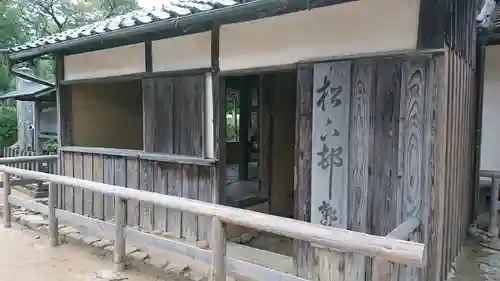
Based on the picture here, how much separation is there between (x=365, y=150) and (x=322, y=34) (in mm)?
1106

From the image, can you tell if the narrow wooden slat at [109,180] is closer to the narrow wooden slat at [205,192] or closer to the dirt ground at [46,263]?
the dirt ground at [46,263]

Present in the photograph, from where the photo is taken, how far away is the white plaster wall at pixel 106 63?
5.34 metres

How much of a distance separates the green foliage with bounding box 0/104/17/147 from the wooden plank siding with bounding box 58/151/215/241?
481 inches

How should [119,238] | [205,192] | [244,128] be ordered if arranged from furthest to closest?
1. [244,128]
2. [205,192]
3. [119,238]

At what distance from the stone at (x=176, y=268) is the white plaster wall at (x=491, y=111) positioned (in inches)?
192

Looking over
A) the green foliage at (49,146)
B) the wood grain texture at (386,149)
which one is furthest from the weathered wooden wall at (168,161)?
the green foliage at (49,146)

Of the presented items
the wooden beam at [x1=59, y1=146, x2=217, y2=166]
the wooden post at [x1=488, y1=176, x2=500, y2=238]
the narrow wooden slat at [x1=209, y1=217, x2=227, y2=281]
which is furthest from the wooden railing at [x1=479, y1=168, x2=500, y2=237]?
the narrow wooden slat at [x1=209, y1=217, x2=227, y2=281]

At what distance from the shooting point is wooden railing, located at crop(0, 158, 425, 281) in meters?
2.36

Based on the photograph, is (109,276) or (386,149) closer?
(386,149)

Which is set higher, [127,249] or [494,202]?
[494,202]

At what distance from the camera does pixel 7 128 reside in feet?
54.2

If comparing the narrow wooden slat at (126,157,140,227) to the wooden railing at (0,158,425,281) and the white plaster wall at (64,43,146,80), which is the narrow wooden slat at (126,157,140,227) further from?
the white plaster wall at (64,43,146,80)

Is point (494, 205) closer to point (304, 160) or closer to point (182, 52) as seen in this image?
point (304, 160)

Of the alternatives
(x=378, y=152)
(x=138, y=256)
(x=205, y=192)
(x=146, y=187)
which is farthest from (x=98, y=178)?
(x=378, y=152)
